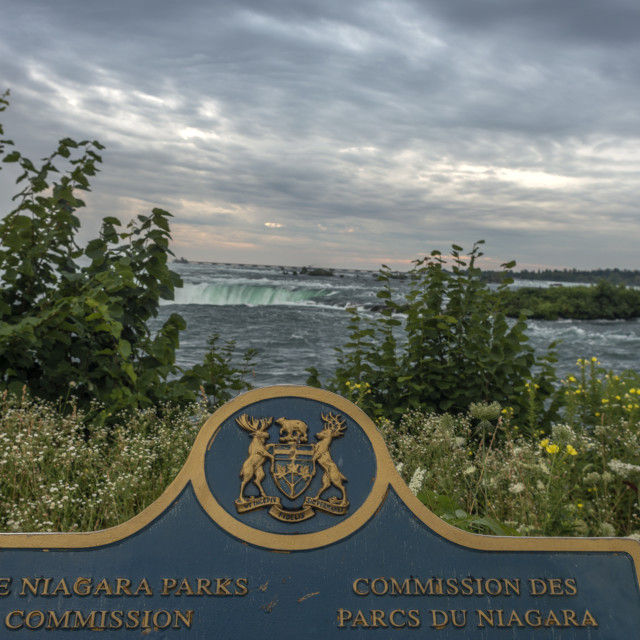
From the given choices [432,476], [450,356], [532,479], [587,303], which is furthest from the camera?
[587,303]

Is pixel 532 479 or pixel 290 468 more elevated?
pixel 290 468

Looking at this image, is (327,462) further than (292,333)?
No

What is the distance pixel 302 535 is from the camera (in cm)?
210

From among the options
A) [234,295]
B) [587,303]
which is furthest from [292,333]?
[587,303]

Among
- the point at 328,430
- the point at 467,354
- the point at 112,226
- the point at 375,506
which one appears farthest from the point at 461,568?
the point at 112,226

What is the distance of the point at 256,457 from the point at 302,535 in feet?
1.03

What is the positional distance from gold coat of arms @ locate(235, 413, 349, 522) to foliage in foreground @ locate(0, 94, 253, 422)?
2.64 m

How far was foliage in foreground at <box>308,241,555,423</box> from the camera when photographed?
5.29 metres

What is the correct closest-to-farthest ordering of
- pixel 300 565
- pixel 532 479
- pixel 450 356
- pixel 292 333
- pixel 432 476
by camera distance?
pixel 300 565
pixel 532 479
pixel 432 476
pixel 450 356
pixel 292 333

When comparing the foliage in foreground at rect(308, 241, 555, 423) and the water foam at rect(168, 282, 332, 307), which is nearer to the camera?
the foliage in foreground at rect(308, 241, 555, 423)

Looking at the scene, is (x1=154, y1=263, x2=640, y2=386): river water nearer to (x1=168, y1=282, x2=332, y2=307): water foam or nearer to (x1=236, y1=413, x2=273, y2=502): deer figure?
(x1=168, y1=282, x2=332, y2=307): water foam

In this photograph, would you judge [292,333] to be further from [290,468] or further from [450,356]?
[290,468]

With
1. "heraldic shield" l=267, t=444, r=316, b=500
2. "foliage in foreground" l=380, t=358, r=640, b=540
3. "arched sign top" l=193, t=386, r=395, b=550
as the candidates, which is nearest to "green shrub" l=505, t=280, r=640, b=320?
"foliage in foreground" l=380, t=358, r=640, b=540

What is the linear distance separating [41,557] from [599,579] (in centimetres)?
199
